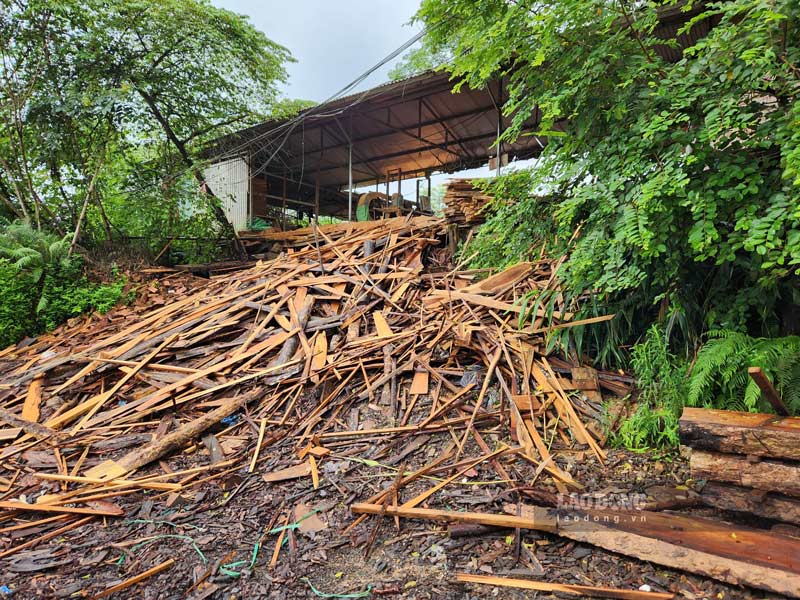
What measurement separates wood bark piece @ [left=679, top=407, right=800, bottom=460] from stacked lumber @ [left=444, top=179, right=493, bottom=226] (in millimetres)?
4368

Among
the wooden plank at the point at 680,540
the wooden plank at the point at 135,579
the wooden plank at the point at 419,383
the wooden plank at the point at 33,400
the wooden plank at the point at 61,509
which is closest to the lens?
the wooden plank at the point at 680,540

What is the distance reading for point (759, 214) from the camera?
7.27 ft

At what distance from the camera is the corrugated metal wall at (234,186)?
11.7 metres

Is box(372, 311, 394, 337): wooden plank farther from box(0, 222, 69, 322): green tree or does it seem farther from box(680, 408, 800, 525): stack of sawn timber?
box(0, 222, 69, 322): green tree

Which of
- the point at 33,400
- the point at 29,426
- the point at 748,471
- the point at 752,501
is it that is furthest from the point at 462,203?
the point at 33,400

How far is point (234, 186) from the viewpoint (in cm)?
1179

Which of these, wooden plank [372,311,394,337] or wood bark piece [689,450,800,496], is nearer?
wood bark piece [689,450,800,496]

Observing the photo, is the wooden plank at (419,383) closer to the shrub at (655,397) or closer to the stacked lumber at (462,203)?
the shrub at (655,397)

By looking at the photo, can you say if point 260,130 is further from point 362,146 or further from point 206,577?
point 206,577

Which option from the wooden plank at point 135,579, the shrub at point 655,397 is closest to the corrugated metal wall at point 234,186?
the wooden plank at point 135,579

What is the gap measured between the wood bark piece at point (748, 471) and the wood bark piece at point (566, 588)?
0.82 metres

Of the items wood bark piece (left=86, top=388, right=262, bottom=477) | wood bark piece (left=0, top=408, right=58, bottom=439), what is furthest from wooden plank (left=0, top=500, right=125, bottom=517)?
wood bark piece (left=0, top=408, right=58, bottom=439)

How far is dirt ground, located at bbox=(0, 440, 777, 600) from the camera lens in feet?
6.31

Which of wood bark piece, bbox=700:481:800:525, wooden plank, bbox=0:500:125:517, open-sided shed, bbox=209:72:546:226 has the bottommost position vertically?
wooden plank, bbox=0:500:125:517
